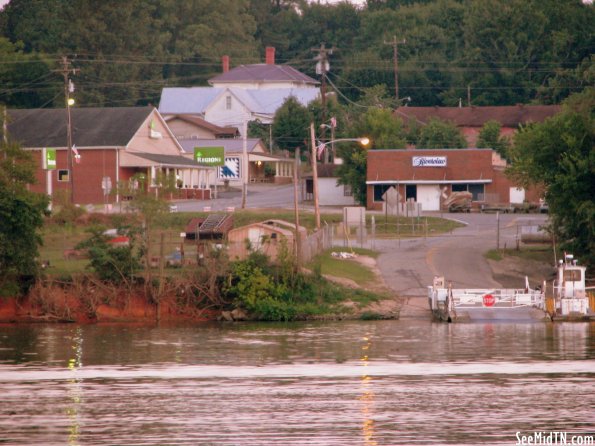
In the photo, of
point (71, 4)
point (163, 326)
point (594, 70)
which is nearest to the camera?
point (163, 326)

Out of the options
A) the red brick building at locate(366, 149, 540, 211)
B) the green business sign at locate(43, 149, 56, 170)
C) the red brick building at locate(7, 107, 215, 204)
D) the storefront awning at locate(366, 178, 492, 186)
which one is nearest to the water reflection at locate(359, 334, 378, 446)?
the green business sign at locate(43, 149, 56, 170)

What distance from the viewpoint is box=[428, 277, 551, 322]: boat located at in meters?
47.4

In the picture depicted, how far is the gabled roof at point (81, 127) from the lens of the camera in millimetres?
90000

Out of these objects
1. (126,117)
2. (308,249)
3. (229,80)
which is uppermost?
(229,80)

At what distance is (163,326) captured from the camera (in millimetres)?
47656

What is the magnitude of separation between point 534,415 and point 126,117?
2767 inches

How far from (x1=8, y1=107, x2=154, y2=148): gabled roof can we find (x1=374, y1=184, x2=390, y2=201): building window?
19.1m

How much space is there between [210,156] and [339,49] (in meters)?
48.9

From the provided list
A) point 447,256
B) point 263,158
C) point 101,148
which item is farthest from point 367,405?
point 263,158

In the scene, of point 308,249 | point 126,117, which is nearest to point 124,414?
point 308,249

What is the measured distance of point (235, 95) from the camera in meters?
128

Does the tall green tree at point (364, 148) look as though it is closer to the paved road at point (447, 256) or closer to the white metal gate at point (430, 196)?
the white metal gate at point (430, 196)

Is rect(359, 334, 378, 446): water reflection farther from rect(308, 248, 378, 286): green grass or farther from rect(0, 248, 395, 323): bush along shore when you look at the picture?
rect(308, 248, 378, 286): green grass

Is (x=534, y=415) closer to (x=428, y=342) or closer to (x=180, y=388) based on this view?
(x=180, y=388)
